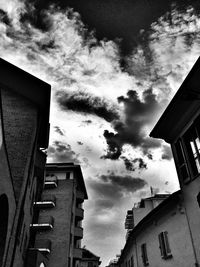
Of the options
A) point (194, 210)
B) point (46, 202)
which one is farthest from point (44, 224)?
point (194, 210)

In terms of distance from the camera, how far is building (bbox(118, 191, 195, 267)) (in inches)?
467

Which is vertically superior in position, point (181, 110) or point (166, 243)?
point (181, 110)

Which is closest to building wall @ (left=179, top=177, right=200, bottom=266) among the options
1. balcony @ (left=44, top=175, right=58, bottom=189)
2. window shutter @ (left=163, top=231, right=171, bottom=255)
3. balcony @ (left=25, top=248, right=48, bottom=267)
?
window shutter @ (left=163, top=231, right=171, bottom=255)

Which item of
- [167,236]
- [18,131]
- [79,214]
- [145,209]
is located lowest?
[167,236]

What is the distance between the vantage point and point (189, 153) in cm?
1130

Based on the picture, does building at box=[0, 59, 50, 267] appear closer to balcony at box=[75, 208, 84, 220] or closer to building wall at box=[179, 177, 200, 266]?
building wall at box=[179, 177, 200, 266]

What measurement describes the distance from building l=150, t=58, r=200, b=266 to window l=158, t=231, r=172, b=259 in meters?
3.24

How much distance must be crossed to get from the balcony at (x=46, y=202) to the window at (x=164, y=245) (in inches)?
791

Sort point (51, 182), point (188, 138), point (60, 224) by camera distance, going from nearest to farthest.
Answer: point (188, 138) < point (60, 224) < point (51, 182)

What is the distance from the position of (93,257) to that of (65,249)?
98.6 ft

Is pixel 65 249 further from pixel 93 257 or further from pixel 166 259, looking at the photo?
pixel 93 257

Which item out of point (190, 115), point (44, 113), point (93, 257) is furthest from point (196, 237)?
point (93, 257)

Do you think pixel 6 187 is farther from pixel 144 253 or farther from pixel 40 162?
pixel 144 253

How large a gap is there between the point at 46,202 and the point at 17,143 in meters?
19.7
